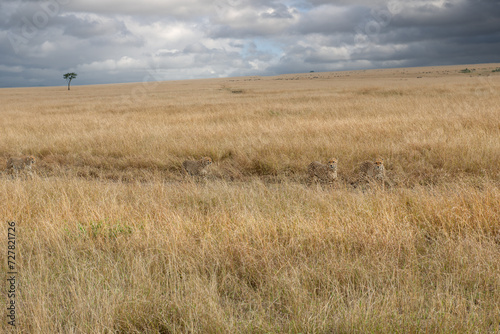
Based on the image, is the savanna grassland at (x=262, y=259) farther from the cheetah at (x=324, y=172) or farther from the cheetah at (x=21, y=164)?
the cheetah at (x=21, y=164)

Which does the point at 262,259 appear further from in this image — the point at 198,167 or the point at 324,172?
the point at 198,167

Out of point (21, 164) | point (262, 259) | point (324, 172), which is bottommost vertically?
point (262, 259)

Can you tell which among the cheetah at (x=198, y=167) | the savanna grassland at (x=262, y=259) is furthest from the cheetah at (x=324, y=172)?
the cheetah at (x=198, y=167)

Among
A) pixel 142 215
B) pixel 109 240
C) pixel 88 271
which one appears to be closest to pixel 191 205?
pixel 142 215

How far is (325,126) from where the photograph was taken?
11.0m

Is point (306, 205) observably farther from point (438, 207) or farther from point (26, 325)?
point (26, 325)

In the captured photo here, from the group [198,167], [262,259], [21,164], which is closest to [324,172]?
[198,167]

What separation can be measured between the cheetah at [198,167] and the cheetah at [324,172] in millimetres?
2214

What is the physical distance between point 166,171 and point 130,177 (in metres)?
0.81

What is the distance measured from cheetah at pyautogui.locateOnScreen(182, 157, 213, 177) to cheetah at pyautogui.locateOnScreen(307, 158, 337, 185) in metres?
2.21

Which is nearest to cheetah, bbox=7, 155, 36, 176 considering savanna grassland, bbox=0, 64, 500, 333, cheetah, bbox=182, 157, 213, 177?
savanna grassland, bbox=0, 64, 500, 333

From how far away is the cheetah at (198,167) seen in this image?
23.3 feet

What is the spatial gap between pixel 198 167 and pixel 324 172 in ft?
8.80

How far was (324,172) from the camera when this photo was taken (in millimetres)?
6219
